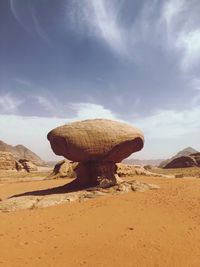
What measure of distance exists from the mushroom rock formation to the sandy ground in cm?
366

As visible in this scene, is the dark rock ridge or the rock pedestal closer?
the rock pedestal

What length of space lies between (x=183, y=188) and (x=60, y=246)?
957 cm

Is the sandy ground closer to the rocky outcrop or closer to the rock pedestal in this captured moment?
the rock pedestal

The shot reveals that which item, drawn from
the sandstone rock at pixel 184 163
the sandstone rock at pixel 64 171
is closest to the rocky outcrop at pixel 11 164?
the sandstone rock at pixel 64 171

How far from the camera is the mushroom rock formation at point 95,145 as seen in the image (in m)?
16.2

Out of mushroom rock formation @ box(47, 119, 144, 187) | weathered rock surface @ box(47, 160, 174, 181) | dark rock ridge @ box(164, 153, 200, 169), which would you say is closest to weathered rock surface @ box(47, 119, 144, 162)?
mushroom rock formation @ box(47, 119, 144, 187)

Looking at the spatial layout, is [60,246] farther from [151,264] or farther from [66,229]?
[151,264]

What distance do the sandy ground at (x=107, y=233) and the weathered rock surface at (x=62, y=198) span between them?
79cm

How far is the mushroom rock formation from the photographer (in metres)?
16.2

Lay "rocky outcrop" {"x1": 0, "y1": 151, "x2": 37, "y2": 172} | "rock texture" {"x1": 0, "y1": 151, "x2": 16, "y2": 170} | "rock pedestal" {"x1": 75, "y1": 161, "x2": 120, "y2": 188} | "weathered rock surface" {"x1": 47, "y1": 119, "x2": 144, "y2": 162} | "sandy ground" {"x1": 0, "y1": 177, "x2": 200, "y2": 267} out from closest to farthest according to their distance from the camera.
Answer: "sandy ground" {"x1": 0, "y1": 177, "x2": 200, "y2": 267} → "weathered rock surface" {"x1": 47, "y1": 119, "x2": 144, "y2": 162} → "rock pedestal" {"x1": 75, "y1": 161, "x2": 120, "y2": 188} → "rock texture" {"x1": 0, "y1": 151, "x2": 16, "y2": 170} → "rocky outcrop" {"x1": 0, "y1": 151, "x2": 37, "y2": 172}

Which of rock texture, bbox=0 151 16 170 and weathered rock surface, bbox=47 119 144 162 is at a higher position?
rock texture, bbox=0 151 16 170

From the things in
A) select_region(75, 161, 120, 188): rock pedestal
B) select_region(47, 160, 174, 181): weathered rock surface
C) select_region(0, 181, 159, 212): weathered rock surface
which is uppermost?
select_region(47, 160, 174, 181): weathered rock surface

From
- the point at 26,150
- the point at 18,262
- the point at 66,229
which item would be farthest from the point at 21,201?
the point at 26,150

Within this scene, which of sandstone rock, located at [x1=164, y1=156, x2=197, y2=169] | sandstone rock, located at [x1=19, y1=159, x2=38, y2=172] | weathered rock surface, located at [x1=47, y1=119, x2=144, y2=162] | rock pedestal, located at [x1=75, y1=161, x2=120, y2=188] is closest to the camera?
weathered rock surface, located at [x1=47, y1=119, x2=144, y2=162]
